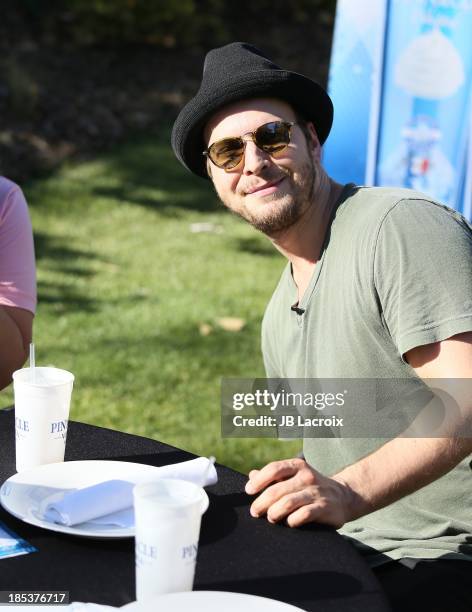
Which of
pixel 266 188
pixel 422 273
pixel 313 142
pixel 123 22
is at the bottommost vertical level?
pixel 422 273

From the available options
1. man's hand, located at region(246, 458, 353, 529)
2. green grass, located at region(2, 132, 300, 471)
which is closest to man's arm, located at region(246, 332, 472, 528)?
man's hand, located at region(246, 458, 353, 529)

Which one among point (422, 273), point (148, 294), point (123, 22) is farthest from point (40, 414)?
point (123, 22)

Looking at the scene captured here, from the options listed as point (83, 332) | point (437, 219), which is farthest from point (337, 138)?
point (437, 219)

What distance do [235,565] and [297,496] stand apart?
0.72 feet

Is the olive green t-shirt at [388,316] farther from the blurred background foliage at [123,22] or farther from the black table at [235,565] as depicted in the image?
the blurred background foliage at [123,22]

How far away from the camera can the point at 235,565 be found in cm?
170

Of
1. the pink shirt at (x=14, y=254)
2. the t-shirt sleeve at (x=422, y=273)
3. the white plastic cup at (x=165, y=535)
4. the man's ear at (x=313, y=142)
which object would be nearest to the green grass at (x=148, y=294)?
the pink shirt at (x=14, y=254)

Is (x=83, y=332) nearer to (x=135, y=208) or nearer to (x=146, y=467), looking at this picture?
(x=135, y=208)

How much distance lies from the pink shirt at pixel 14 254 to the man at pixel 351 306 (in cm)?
52

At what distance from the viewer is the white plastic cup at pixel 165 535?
1458 mm

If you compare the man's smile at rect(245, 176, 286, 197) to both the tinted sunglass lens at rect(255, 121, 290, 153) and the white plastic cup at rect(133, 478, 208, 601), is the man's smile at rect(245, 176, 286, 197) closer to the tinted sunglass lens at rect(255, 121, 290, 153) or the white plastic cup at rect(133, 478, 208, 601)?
the tinted sunglass lens at rect(255, 121, 290, 153)

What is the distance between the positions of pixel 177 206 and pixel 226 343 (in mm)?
2706

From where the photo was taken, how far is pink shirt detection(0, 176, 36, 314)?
287 cm

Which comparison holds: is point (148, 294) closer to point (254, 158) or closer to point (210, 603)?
point (254, 158)
